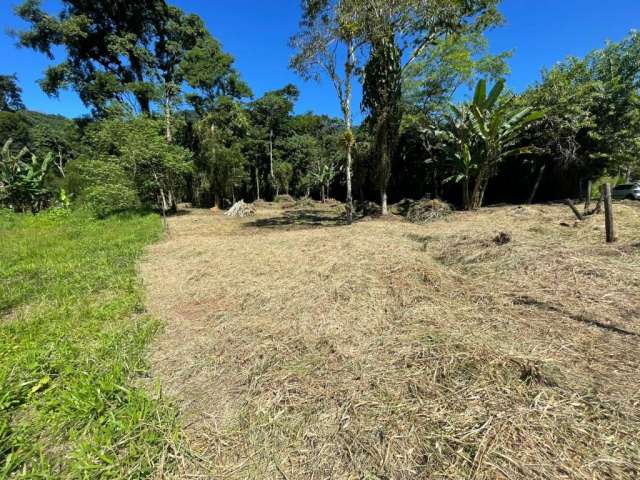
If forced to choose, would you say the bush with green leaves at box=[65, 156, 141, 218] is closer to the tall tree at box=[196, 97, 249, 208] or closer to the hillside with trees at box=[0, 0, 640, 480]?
the hillside with trees at box=[0, 0, 640, 480]

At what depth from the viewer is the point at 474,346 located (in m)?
2.25

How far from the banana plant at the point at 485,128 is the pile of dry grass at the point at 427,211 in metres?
1.38

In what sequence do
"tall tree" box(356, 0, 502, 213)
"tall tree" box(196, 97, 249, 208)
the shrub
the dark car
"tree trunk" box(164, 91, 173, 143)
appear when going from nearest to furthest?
"tall tree" box(356, 0, 502, 213) → the shrub → the dark car → "tree trunk" box(164, 91, 173, 143) → "tall tree" box(196, 97, 249, 208)

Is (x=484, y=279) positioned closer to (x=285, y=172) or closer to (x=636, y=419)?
(x=636, y=419)

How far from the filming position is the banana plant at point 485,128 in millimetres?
9094

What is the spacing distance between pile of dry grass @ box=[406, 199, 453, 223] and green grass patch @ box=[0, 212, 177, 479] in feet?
29.7

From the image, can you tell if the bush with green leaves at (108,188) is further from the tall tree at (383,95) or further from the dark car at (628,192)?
the dark car at (628,192)

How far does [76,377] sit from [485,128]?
11644 mm

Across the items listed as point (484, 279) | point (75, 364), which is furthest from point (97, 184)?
point (484, 279)

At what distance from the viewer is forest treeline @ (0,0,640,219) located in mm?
9789

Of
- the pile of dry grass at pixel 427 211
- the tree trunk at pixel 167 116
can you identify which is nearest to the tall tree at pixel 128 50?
the tree trunk at pixel 167 116

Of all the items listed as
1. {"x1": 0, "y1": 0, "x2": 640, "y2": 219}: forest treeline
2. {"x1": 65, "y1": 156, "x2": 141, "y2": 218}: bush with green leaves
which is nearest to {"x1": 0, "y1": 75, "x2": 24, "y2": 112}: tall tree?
{"x1": 0, "y1": 0, "x2": 640, "y2": 219}: forest treeline

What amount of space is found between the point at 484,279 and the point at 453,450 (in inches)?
107

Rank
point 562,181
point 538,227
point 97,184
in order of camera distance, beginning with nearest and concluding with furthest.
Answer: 1. point 538,227
2. point 97,184
3. point 562,181
